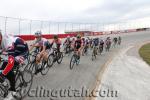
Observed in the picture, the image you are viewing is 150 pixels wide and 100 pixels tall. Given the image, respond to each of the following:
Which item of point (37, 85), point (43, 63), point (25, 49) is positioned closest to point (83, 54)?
point (43, 63)

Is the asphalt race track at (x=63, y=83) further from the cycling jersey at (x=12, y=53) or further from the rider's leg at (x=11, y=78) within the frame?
the cycling jersey at (x=12, y=53)

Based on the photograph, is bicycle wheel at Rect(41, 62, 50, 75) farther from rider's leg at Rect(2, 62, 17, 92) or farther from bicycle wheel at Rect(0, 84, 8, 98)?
bicycle wheel at Rect(0, 84, 8, 98)

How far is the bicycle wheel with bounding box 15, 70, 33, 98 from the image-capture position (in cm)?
1115

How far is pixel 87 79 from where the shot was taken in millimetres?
16344

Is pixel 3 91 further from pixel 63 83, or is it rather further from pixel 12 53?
pixel 63 83

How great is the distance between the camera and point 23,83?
11492 mm

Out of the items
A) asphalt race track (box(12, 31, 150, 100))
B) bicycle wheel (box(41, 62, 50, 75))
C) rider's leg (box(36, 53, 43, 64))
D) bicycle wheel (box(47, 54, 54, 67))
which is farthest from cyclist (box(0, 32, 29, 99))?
bicycle wheel (box(47, 54, 54, 67))

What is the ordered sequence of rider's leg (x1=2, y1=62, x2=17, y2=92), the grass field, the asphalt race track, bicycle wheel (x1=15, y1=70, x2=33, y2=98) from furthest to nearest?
the grass field < the asphalt race track < bicycle wheel (x1=15, y1=70, x2=33, y2=98) < rider's leg (x1=2, y1=62, x2=17, y2=92)

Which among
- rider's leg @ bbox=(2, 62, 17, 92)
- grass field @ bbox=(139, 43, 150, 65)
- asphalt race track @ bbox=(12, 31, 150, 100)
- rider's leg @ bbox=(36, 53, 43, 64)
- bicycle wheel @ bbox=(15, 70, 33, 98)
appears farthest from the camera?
grass field @ bbox=(139, 43, 150, 65)

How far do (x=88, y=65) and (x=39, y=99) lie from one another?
1039cm

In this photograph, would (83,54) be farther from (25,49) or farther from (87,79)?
(25,49)

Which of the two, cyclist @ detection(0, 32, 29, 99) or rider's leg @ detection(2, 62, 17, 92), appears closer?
cyclist @ detection(0, 32, 29, 99)

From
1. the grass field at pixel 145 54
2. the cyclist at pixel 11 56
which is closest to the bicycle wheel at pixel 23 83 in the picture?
the cyclist at pixel 11 56

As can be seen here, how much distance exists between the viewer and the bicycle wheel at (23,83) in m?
11.1
